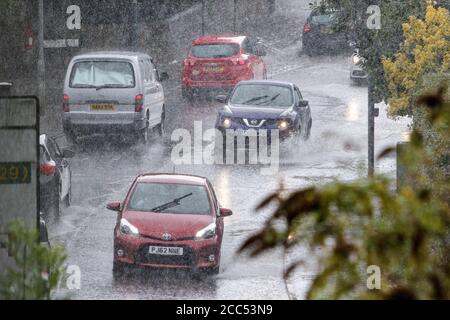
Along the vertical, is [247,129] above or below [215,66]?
below

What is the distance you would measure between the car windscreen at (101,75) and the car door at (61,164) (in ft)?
18.2

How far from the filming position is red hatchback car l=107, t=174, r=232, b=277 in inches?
600

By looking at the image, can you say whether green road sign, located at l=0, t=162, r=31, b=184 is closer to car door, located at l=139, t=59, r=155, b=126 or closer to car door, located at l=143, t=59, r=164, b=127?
car door, located at l=139, t=59, r=155, b=126

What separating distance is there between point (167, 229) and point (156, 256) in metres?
0.38

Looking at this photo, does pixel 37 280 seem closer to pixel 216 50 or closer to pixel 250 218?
pixel 250 218

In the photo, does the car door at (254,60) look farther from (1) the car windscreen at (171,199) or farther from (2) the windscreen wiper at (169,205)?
(2) the windscreen wiper at (169,205)

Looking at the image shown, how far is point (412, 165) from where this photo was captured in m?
4.39

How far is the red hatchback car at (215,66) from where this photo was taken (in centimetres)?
3300

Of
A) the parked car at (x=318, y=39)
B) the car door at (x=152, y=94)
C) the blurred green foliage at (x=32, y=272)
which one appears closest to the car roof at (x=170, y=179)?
the car door at (x=152, y=94)

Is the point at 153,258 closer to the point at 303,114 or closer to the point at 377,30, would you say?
the point at 377,30

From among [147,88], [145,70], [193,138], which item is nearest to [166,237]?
[147,88]

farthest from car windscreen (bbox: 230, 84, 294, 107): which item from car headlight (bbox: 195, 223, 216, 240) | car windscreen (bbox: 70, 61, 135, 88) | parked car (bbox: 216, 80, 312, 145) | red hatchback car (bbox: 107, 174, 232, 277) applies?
car headlight (bbox: 195, 223, 216, 240)

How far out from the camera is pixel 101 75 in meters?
25.1

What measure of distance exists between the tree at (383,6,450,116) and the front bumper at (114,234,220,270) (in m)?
5.75
